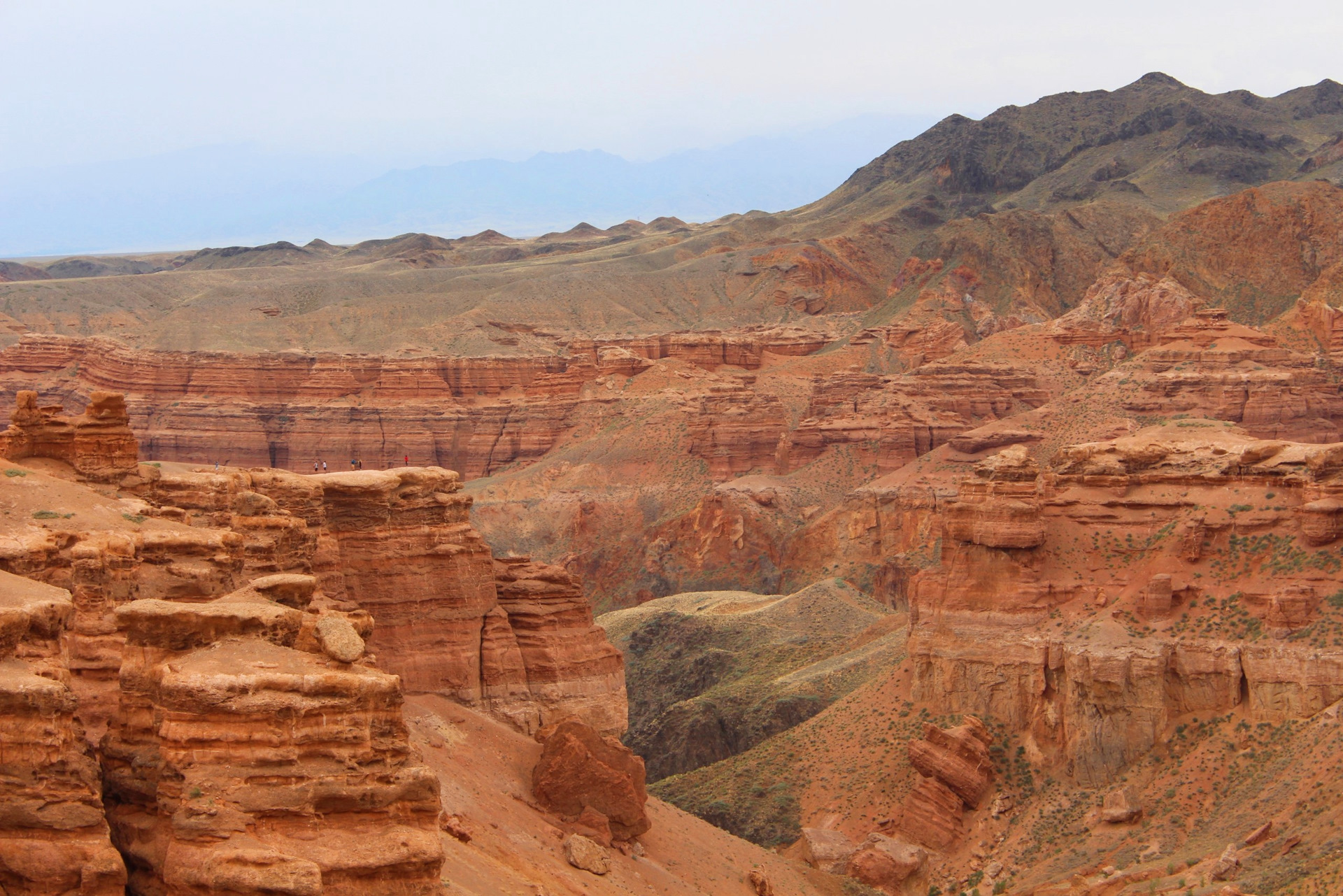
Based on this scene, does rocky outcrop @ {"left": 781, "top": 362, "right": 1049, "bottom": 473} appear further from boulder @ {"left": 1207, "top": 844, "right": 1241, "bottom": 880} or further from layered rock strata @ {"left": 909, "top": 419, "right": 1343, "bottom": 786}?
boulder @ {"left": 1207, "top": 844, "right": 1241, "bottom": 880}

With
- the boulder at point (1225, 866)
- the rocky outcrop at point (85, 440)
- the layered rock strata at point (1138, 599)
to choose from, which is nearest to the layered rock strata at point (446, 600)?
the rocky outcrop at point (85, 440)

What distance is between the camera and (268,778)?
19.5m

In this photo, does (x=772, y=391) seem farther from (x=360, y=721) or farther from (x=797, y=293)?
(x=360, y=721)

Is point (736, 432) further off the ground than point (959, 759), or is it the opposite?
point (736, 432)

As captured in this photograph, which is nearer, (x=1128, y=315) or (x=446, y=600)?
(x=446, y=600)

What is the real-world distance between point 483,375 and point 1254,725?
98835mm

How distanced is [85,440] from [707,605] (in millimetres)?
52534

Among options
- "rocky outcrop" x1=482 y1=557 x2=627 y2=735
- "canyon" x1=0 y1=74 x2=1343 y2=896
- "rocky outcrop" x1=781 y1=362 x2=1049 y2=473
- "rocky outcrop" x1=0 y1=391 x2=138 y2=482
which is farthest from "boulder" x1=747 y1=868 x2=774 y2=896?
"rocky outcrop" x1=781 y1=362 x2=1049 y2=473

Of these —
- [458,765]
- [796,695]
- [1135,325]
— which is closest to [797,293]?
[1135,325]

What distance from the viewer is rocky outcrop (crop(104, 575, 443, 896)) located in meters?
19.3

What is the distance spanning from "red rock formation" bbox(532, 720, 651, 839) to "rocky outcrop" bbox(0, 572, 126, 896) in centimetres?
1694

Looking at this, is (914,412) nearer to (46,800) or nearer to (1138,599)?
(1138,599)

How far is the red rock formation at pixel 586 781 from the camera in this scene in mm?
35875

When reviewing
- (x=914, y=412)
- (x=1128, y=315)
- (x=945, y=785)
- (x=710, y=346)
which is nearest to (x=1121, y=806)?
(x=945, y=785)
